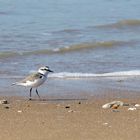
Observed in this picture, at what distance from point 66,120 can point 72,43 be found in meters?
7.63

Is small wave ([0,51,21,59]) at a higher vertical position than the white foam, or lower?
higher

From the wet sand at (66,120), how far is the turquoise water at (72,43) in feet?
3.56

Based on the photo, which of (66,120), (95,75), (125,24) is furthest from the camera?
(125,24)

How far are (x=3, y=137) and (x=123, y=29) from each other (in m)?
11.9

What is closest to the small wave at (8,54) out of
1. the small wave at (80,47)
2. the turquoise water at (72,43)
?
the turquoise water at (72,43)

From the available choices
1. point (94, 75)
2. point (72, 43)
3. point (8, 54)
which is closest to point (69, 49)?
point (72, 43)

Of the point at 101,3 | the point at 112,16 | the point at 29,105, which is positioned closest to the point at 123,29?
the point at 112,16

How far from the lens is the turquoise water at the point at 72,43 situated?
11.7m

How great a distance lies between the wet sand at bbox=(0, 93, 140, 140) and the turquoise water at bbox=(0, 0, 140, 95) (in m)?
1.08

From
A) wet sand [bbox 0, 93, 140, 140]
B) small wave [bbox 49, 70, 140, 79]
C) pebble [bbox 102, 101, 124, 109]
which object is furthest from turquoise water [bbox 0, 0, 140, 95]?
pebble [bbox 102, 101, 124, 109]

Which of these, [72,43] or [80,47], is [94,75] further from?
[72,43]

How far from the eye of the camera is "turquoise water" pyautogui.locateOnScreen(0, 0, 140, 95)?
11703 mm

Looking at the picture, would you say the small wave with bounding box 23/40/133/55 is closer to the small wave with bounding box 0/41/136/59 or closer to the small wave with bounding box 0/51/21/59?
the small wave with bounding box 0/41/136/59

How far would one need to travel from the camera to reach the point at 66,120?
26.8ft
